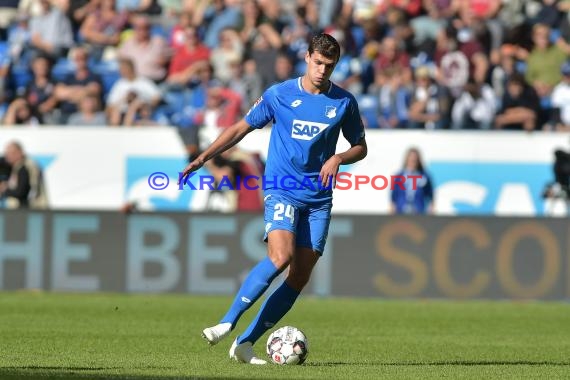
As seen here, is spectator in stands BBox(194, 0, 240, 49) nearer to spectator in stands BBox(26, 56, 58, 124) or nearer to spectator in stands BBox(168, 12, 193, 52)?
spectator in stands BBox(168, 12, 193, 52)

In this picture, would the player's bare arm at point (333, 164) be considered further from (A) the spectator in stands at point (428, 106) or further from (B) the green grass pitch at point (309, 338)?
(A) the spectator in stands at point (428, 106)

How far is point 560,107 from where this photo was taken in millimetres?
19922

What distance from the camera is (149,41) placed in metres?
21.7

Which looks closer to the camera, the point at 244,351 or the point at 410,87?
the point at 244,351

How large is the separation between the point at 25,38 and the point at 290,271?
14479 mm

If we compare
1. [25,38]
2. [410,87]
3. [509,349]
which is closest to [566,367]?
[509,349]

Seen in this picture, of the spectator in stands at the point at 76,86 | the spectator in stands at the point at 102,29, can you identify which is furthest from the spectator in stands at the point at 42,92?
the spectator in stands at the point at 102,29

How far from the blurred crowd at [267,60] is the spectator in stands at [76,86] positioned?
0.9 inches

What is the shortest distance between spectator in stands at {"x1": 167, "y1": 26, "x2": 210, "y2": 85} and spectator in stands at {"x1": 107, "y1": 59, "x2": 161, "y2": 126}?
0.48m

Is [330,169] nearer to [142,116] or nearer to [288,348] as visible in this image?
[288,348]

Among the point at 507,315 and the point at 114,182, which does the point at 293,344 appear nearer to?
the point at 507,315

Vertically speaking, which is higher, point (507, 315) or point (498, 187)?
point (498, 187)

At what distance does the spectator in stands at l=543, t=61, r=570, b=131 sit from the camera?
19.8 m

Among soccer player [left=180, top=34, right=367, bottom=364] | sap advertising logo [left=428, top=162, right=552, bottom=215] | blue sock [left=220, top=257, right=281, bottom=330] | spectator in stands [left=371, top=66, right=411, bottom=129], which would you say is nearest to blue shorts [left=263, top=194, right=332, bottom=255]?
soccer player [left=180, top=34, right=367, bottom=364]
